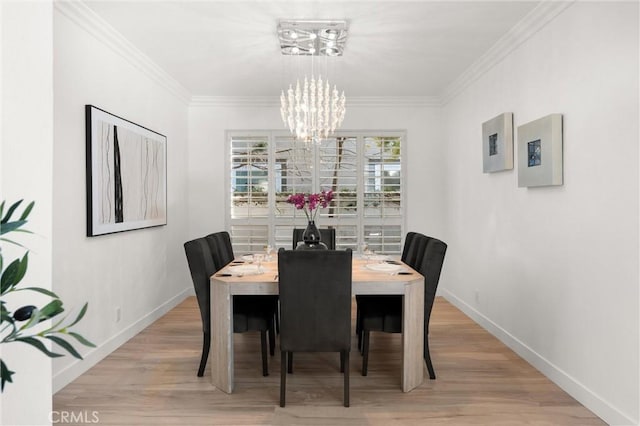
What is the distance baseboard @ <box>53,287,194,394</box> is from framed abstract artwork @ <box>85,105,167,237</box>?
877mm

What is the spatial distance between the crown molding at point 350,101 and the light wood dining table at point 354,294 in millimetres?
3121

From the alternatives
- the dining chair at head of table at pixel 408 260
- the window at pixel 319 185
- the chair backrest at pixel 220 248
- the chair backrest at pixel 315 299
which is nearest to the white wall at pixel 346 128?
the window at pixel 319 185

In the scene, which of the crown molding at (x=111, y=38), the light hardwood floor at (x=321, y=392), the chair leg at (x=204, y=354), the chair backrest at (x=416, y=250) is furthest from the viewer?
the chair backrest at (x=416, y=250)

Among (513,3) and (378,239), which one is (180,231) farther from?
(513,3)

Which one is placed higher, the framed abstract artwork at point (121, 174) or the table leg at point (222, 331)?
the framed abstract artwork at point (121, 174)

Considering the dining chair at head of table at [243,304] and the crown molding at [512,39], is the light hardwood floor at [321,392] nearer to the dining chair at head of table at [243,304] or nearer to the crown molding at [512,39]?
the dining chair at head of table at [243,304]

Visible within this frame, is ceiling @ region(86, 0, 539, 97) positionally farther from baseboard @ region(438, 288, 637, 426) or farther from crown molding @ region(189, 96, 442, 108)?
baseboard @ region(438, 288, 637, 426)

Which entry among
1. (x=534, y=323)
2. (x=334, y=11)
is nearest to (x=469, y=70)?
(x=334, y=11)

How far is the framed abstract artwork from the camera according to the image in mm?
3053

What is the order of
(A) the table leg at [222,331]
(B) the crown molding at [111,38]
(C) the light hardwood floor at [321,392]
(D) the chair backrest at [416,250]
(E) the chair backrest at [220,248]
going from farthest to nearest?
1. (E) the chair backrest at [220,248]
2. (D) the chair backrest at [416,250]
3. (B) the crown molding at [111,38]
4. (A) the table leg at [222,331]
5. (C) the light hardwood floor at [321,392]

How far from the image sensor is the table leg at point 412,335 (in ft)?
8.84

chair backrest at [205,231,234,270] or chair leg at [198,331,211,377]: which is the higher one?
chair backrest at [205,231,234,270]

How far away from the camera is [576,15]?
8.58ft

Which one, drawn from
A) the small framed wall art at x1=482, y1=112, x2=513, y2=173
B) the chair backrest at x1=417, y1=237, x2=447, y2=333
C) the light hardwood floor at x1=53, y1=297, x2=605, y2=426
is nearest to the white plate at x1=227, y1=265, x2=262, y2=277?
the light hardwood floor at x1=53, y1=297, x2=605, y2=426
